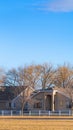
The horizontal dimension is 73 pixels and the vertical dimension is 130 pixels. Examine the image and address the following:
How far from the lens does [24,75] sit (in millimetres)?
113125

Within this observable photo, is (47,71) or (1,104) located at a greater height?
(47,71)

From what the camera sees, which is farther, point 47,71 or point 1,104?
point 47,71

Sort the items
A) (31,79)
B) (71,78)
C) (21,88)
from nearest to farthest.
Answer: (21,88) < (31,79) < (71,78)

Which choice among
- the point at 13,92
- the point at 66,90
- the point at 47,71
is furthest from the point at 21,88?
the point at 47,71

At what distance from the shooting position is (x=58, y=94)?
110812mm

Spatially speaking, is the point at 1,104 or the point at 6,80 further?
the point at 6,80

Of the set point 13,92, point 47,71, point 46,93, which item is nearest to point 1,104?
point 13,92

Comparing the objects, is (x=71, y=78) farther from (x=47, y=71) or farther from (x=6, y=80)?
(x=6, y=80)

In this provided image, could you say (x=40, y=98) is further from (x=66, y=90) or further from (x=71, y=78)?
(x=71, y=78)

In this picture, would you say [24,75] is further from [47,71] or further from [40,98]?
[47,71]

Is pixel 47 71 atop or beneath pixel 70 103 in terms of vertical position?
atop

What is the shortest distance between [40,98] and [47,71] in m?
20.7

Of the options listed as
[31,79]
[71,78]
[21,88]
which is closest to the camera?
[21,88]

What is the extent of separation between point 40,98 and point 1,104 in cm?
1004
